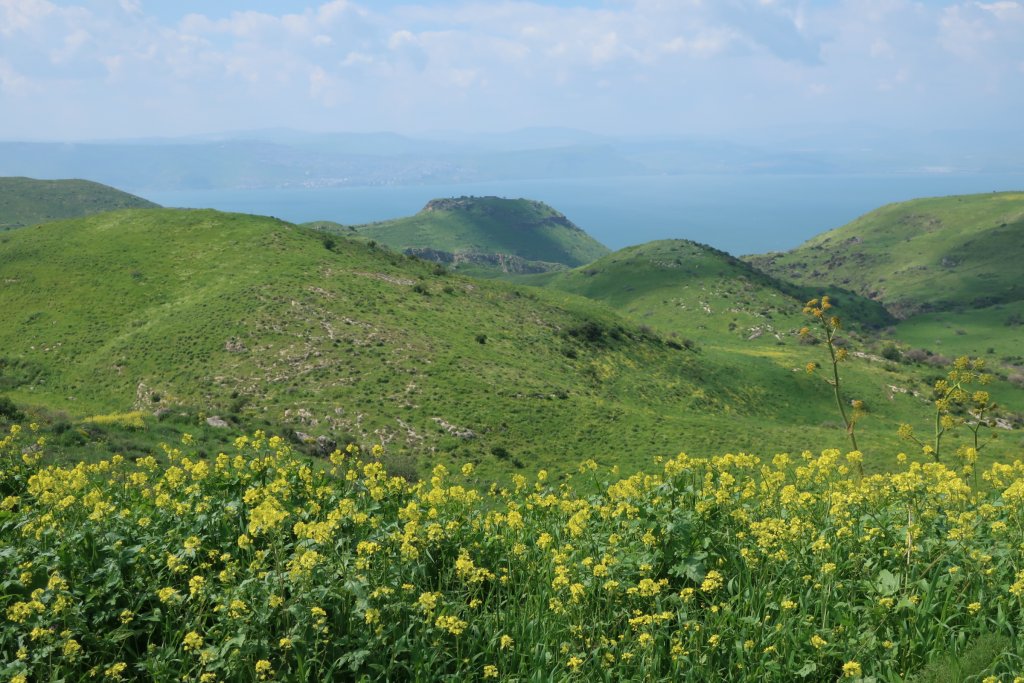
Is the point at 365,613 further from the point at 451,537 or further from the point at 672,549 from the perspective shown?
the point at 672,549

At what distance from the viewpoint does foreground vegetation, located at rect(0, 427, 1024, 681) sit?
5.59m

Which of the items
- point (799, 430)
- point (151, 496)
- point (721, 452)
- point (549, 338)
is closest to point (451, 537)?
point (151, 496)

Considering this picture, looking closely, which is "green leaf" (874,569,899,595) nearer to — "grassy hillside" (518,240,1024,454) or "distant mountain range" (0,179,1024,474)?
"distant mountain range" (0,179,1024,474)

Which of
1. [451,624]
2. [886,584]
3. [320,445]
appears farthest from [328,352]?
[886,584]

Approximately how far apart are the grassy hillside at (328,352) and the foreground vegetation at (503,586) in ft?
118

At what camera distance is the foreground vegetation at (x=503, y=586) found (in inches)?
220

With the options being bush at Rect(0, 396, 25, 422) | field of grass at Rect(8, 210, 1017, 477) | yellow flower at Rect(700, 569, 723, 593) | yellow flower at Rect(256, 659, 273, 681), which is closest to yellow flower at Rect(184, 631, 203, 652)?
yellow flower at Rect(256, 659, 273, 681)

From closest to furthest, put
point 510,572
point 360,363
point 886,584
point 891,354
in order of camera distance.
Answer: point 886,584
point 510,572
point 360,363
point 891,354

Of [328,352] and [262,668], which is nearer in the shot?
[262,668]

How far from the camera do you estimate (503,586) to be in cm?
711

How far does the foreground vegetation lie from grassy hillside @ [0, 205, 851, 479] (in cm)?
3598

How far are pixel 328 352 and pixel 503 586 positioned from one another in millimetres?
50402

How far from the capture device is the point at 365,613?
5.61 meters

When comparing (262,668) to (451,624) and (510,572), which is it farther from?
(510,572)
